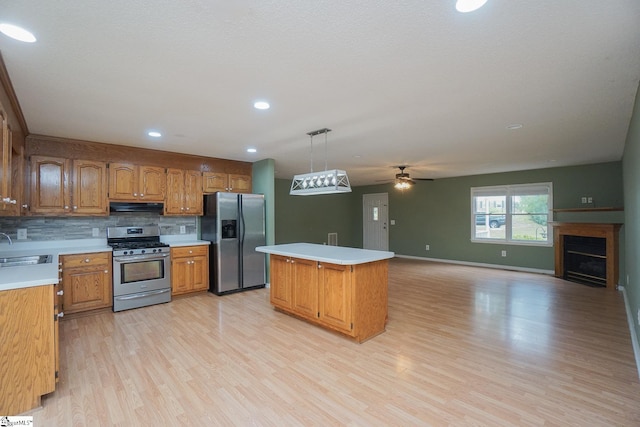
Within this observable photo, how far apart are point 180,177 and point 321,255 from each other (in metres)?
2.93

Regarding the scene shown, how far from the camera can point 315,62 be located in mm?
1976

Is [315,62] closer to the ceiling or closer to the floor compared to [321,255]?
closer to the ceiling

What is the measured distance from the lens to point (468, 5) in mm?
1407

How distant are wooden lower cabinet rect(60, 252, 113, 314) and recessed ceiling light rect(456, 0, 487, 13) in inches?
182

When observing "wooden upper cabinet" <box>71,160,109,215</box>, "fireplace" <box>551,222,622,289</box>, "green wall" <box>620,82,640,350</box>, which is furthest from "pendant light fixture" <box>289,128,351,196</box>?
"fireplace" <box>551,222,622,289</box>

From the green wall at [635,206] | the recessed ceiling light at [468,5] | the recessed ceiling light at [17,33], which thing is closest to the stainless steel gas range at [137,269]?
the recessed ceiling light at [17,33]

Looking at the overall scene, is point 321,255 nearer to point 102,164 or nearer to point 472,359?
point 472,359

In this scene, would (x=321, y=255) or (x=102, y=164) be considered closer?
(x=321, y=255)

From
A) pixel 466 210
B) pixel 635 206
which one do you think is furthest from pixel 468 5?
pixel 466 210

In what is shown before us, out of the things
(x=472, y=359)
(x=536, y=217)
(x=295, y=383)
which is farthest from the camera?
(x=536, y=217)

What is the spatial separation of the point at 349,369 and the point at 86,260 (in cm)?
359

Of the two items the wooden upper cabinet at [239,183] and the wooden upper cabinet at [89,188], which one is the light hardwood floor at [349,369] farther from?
the wooden upper cabinet at [239,183]

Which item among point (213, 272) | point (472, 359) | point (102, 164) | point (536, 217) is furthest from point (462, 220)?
point (102, 164)

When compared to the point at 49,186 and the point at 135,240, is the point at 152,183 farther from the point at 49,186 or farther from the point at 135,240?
the point at 49,186
